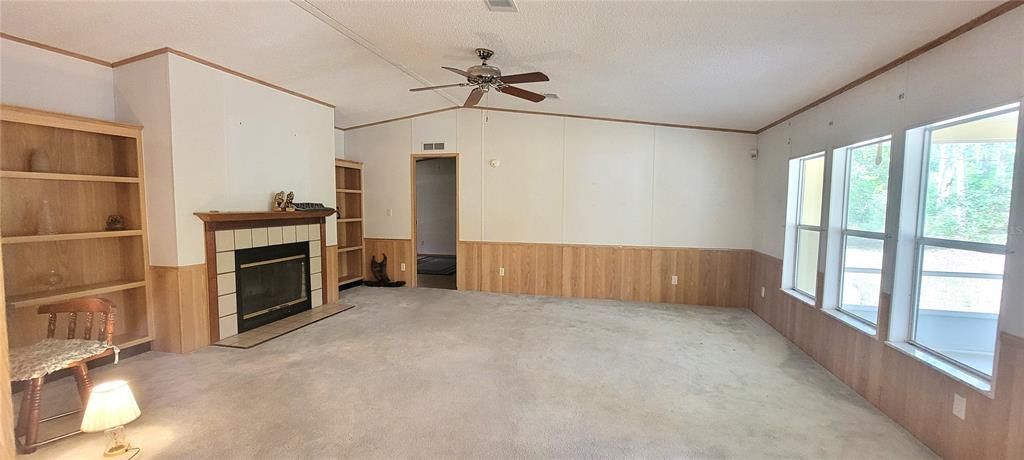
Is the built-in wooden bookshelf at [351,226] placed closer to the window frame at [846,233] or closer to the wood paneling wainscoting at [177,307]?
the wood paneling wainscoting at [177,307]

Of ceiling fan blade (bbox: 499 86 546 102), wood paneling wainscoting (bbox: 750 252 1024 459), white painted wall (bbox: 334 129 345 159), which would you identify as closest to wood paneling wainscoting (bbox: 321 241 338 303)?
white painted wall (bbox: 334 129 345 159)

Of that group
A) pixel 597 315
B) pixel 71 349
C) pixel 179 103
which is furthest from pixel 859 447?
pixel 179 103

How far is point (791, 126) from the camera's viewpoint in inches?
166

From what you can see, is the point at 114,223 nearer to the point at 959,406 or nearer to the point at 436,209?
the point at 959,406

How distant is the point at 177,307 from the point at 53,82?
1.99 meters

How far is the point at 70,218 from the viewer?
3285 mm

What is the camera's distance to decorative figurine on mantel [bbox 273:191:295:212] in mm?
4465

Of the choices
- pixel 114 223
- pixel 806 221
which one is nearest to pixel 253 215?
pixel 114 223

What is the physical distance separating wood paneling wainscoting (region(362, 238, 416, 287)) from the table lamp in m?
4.26

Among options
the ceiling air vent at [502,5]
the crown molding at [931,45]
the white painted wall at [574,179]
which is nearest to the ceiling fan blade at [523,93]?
the ceiling air vent at [502,5]

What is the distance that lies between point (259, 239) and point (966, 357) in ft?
18.3

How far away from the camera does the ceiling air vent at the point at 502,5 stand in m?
2.60

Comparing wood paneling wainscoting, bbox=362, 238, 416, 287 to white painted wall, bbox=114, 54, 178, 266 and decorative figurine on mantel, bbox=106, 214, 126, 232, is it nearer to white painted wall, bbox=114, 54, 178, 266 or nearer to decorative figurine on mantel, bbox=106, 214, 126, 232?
white painted wall, bbox=114, 54, 178, 266

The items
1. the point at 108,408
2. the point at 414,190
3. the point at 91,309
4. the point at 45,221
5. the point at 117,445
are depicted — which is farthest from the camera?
the point at 414,190
